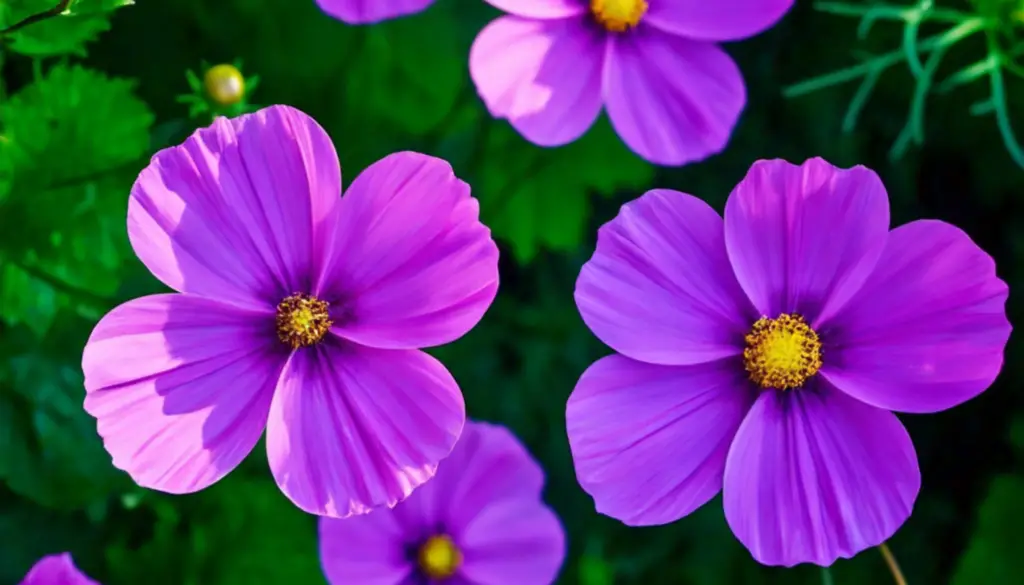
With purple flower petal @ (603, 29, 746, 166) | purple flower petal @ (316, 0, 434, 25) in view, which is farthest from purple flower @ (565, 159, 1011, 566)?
A: purple flower petal @ (316, 0, 434, 25)

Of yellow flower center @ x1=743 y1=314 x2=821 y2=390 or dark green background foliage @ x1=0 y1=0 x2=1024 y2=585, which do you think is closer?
yellow flower center @ x1=743 y1=314 x2=821 y2=390

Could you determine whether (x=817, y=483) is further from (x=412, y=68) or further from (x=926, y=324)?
(x=412, y=68)

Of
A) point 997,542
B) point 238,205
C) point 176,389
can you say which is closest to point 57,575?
point 176,389

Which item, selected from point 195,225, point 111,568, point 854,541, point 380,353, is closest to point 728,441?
point 854,541

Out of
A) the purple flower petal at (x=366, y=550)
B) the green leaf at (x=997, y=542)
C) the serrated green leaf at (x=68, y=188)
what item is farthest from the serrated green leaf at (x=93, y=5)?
the green leaf at (x=997, y=542)

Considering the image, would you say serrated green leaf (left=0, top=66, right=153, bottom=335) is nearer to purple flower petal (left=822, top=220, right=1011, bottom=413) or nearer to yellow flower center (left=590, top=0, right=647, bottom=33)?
yellow flower center (left=590, top=0, right=647, bottom=33)

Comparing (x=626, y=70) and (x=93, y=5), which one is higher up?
(x=93, y=5)

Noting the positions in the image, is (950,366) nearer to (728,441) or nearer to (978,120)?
(728,441)
